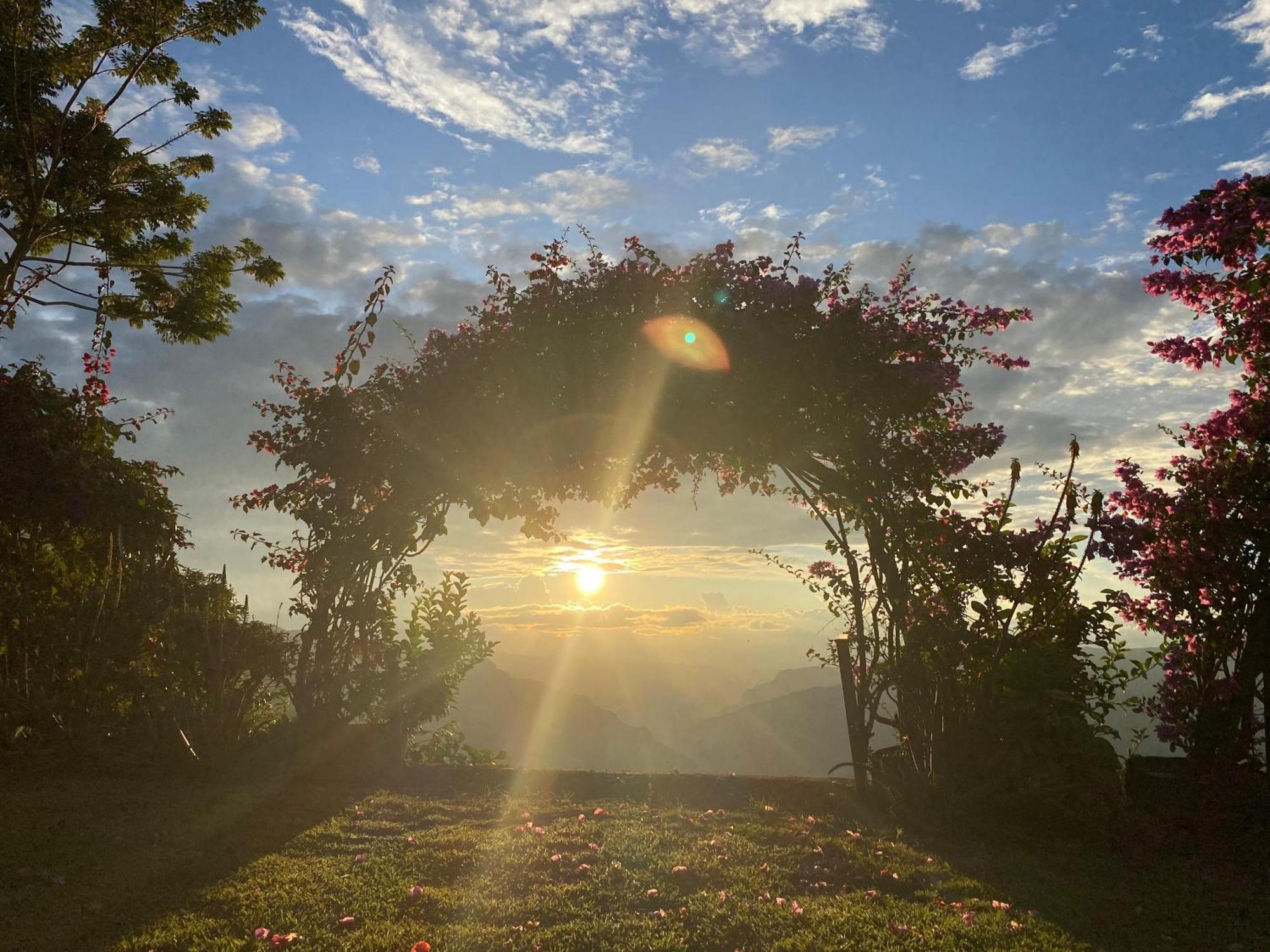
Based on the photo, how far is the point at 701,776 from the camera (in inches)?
417

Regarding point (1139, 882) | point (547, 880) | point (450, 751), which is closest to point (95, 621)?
point (450, 751)

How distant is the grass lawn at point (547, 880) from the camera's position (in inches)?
196

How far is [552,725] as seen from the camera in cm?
15575

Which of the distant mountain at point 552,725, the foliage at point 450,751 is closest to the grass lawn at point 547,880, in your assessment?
the foliage at point 450,751

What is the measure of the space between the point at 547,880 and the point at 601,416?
5.59 metres

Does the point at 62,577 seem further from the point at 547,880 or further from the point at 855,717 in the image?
the point at 855,717

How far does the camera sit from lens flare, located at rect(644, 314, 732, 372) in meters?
9.73

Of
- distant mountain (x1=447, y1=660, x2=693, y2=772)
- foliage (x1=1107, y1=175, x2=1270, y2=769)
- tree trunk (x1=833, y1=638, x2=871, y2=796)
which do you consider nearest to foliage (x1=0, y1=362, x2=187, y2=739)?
tree trunk (x1=833, y1=638, x2=871, y2=796)

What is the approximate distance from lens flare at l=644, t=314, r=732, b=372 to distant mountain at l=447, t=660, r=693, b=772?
464 feet

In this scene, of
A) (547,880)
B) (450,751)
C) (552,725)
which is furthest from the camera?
(552,725)

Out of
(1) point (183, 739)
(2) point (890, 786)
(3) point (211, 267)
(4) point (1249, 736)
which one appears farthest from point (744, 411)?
(3) point (211, 267)

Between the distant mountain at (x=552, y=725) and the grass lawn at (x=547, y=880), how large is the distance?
141 metres

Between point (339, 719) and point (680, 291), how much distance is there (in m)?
7.13

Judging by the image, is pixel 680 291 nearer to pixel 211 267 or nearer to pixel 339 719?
pixel 339 719
